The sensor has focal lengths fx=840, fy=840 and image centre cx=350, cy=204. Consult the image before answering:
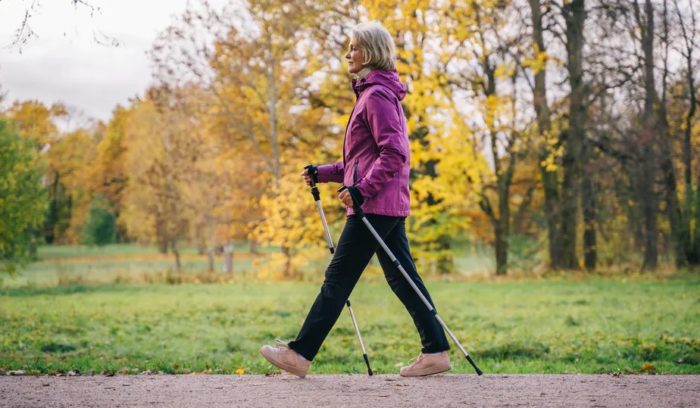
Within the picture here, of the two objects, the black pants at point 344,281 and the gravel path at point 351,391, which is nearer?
the gravel path at point 351,391

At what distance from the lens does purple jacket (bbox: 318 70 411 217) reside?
17.6ft

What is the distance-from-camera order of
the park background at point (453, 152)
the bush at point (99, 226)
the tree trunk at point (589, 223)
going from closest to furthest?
the park background at point (453, 152), the tree trunk at point (589, 223), the bush at point (99, 226)

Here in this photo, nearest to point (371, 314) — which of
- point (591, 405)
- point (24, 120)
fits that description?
point (591, 405)

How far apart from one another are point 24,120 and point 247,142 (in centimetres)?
1518

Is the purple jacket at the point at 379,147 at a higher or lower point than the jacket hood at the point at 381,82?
lower

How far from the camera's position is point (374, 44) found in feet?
18.1

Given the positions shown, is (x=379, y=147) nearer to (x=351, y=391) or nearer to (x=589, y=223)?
(x=351, y=391)

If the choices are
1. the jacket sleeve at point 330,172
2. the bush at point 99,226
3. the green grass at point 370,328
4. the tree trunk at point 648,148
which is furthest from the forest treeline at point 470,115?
the bush at point 99,226

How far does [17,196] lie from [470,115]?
1188 centimetres

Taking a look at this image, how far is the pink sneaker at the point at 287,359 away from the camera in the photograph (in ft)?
18.0

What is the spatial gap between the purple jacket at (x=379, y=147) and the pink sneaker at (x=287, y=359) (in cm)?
100

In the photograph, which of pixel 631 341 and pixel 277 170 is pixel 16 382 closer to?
pixel 631 341

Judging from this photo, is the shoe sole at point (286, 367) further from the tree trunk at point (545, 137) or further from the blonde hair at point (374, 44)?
the tree trunk at point (545, 137)

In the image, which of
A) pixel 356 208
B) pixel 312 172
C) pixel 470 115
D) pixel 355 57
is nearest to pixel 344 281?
pixel 356 208
